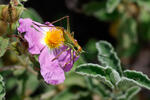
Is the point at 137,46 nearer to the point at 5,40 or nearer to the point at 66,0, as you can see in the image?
the point at 66,0

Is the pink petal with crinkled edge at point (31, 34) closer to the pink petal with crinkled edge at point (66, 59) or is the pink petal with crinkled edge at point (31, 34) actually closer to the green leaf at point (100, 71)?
the pink petal with crinkled edge at point (66, 59)

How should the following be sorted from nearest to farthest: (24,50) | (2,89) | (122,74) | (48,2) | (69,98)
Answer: (2,89)
(24,50)
(122,74)
(69,98)
(48,2)

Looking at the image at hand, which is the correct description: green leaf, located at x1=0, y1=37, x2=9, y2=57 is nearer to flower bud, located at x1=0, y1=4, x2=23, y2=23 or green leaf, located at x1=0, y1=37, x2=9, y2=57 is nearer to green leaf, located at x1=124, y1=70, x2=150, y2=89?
flower bud, located at x1=0, y1=4, x2=23, y2=23

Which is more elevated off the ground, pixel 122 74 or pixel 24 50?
pixel 24 50

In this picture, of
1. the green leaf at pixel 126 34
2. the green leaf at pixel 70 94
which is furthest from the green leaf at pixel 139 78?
the green leaf at pixel 126 34

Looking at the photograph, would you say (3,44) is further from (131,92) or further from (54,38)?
(131,92)

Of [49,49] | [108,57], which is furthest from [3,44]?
[108,57]

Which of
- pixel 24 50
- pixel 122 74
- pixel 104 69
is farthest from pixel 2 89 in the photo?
pixel 122 74
